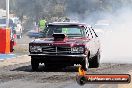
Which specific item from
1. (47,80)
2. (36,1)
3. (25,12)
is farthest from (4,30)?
(25,12)

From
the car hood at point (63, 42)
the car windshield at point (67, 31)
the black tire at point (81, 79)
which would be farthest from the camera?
the car windshield at point (67, 31)

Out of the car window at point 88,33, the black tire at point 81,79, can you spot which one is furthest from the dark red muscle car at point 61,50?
the black tire at point 81,79

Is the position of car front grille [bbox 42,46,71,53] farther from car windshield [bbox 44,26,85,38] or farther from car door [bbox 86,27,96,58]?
car windshield [bbox 44,26,85,38]

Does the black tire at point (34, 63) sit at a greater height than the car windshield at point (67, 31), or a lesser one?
lesser

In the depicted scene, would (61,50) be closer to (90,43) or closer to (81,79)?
(90,43)

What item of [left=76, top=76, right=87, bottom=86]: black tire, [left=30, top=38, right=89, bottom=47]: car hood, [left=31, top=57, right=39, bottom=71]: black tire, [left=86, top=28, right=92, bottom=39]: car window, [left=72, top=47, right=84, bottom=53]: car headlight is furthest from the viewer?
[left=86, top=28, right=92, bottom=39]: car window

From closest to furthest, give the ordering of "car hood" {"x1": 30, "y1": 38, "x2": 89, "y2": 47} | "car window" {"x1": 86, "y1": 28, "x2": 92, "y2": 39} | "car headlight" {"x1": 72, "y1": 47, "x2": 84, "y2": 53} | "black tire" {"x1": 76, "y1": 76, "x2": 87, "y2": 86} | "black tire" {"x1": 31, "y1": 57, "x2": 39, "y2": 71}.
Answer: "black tire" {"x1": 76, "y1": 76, "x2": 87, "y2": 86}, "car headlight" {"x1": 72, "y1": 47, "x2": 84, "y2": 53}, "car hood" {"x1": 30, "y1": 38, "x2": 89, "y2": 47}, "black tire" {"x1": 31, "y1": 57, "x2": 39, "y2": 71}, "car window" {"x1": 86, "y1": 28, "x2": 92, "y2": 39}

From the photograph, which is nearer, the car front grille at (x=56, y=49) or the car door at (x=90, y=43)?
the car front grille at (x=56, y=49)

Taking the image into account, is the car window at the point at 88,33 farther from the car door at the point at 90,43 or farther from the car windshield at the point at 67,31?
the car windshield at the point at 67,31

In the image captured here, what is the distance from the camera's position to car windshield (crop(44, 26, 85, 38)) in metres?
13.4

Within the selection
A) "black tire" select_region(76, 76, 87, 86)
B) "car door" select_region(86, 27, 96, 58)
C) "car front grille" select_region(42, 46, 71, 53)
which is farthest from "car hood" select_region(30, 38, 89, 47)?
"black tire" select_region(76, 76, 87, 86)

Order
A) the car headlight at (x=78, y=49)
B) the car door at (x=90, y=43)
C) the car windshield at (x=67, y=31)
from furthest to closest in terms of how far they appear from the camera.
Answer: the car windshield at (x=67, y=31) → the car door at (x=90, y=43) → the car headlight at (x=78, y=49)

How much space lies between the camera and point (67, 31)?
531 inches

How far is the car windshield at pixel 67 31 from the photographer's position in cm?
1339
